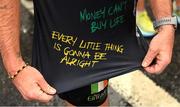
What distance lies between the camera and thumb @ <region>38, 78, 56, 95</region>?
181 centimetres

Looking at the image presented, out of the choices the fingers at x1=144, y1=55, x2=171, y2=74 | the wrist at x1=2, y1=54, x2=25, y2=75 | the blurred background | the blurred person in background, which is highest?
the wrist at x1=2, y1=54, x2=25, y2=75

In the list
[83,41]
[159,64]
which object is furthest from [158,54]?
[83,41]

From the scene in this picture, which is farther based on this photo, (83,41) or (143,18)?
(143,18)

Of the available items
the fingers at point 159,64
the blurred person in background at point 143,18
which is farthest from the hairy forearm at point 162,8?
the blurred person in background at point 143,18

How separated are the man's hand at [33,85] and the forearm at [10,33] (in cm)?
5

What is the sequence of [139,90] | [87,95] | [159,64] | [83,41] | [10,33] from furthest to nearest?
[139,90]
[87,95]
[159,64]
[83,41]
[10,33]

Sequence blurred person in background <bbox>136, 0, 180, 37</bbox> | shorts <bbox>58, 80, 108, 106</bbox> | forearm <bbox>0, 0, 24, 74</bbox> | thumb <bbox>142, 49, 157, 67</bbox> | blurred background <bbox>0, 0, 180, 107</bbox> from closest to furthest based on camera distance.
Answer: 1. forearm <bbox>0, 0, 24, 74</bbox>
2. thumb <bbox>142, 49, 157, 67</bbox>
3. shorts <bbox>58, 80, 108, 106</bbox>
4. blurred background <bbox>0, 0, 180, 107</bbox>
5. blurred person in background <bbox>136, 0, 180, 37</bbox>

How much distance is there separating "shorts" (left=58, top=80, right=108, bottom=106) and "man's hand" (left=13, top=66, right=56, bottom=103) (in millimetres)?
295

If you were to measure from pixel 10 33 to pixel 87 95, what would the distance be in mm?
568

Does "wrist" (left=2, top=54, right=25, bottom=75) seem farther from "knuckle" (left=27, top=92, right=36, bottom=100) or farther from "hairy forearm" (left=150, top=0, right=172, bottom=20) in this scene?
"hairy forearm" (left=150, top=0, right=172, bottom=20)

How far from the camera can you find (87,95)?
2.15 metres

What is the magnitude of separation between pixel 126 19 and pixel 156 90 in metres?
1.37

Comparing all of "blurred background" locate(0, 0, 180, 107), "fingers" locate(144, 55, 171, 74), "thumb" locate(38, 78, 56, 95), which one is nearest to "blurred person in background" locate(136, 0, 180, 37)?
"blurred background" locate(0, 0, 180, 107)

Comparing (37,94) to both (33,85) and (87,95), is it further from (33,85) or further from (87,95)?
(87,95)
